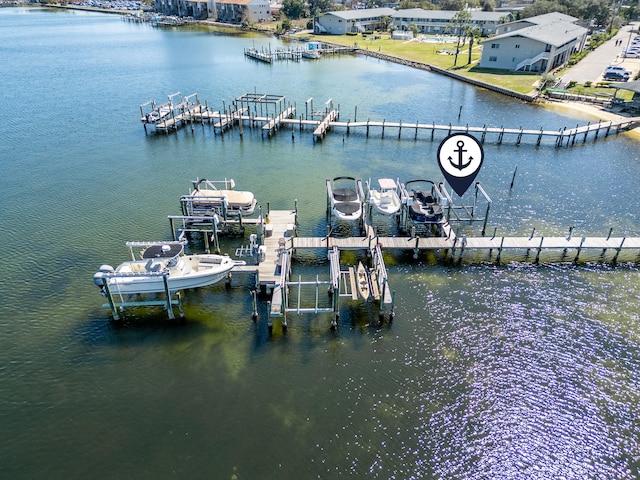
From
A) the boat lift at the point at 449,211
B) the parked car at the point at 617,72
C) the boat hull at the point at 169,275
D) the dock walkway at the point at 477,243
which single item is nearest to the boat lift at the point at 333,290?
the dock walkway at the point at 477,243

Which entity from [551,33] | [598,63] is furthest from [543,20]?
[598,63]

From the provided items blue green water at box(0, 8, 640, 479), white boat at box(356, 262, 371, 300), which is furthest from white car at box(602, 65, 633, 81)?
white boat at box(356, 262, 371, 300)

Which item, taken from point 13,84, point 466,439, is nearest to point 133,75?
point 13,84

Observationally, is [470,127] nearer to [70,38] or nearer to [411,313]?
[411,313]

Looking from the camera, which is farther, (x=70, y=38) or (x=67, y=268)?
(x=70, y=38)

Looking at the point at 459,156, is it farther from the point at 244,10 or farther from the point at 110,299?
the point at 244,10

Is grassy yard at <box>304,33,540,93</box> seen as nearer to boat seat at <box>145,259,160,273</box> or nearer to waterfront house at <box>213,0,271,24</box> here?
waterfront house at <box>213,0,271,24</box>
